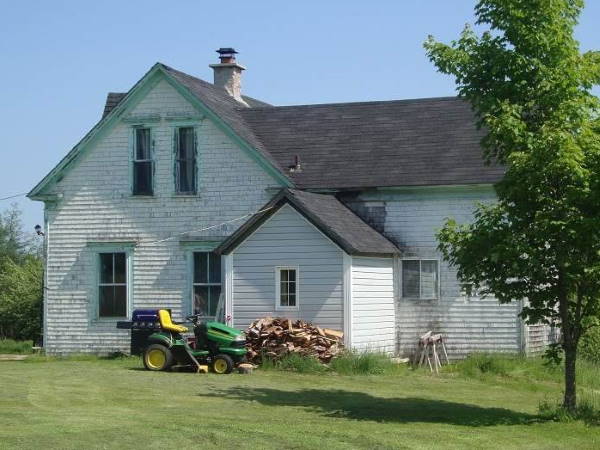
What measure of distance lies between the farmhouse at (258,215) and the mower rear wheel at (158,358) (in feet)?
10.4

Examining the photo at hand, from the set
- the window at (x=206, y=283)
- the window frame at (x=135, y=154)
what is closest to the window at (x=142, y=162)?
the window frame at (x=135, y=154)

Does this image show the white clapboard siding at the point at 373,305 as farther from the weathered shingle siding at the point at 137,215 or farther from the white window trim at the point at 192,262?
the white window trim at the point at 192,262

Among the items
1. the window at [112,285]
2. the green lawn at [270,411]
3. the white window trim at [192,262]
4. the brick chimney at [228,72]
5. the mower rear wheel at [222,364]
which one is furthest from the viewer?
the brick chimney at [228,72]

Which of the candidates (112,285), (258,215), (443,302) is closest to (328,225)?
(258,215)

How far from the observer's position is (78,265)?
93.2ft

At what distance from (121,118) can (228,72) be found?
20.7 ft

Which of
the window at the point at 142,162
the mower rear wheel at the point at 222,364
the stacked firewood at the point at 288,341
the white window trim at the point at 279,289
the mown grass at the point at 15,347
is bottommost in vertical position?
the mown grass at the point at 15,347

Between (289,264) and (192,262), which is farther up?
(192,262)

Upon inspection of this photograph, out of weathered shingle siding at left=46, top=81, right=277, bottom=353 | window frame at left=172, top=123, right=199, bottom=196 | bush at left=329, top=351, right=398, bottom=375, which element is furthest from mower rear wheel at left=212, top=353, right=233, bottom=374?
window frame at left=172, top=123, right=199, bottom=196

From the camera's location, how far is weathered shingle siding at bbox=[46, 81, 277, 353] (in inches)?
1080

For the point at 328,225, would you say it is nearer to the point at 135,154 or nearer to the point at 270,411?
the point at 135,154

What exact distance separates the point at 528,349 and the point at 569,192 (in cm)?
1033

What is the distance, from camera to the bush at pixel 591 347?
25.7 metres

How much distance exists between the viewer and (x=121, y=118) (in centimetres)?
2795
